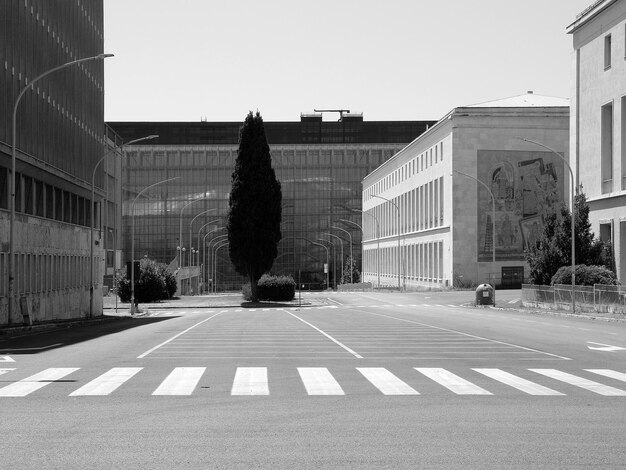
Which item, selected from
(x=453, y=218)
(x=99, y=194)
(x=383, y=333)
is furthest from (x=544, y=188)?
(x=383, y=333)

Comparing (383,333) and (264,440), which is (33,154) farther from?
(264,440)

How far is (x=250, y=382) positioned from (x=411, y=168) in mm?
102137

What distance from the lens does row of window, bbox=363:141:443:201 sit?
→ 327 feet

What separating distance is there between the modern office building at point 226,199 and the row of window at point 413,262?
13327 mm

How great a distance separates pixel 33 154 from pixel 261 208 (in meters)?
32.2

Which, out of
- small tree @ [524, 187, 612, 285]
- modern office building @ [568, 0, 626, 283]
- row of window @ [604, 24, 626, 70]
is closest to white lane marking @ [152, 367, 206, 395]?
small tree @ [524, 187, 612, 285]

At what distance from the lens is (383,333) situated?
28.0 meters

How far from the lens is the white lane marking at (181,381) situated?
1323 centimetres

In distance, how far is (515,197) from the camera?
8944 cm

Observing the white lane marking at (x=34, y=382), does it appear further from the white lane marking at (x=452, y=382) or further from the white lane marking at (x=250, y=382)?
the white lane marking at (x=452, y=382)

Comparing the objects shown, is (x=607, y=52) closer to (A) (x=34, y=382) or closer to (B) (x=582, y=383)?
(B) (x=582, y=383)

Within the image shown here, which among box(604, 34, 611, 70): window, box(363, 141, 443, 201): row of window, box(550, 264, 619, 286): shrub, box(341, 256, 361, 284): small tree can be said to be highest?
box(604, 34, 611, 70): window

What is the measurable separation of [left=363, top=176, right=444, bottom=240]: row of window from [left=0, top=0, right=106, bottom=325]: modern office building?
44150mm

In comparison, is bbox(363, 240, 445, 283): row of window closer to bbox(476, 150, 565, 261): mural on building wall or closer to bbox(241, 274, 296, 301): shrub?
bbox(476, 150, 565, 261): mural on building wall
